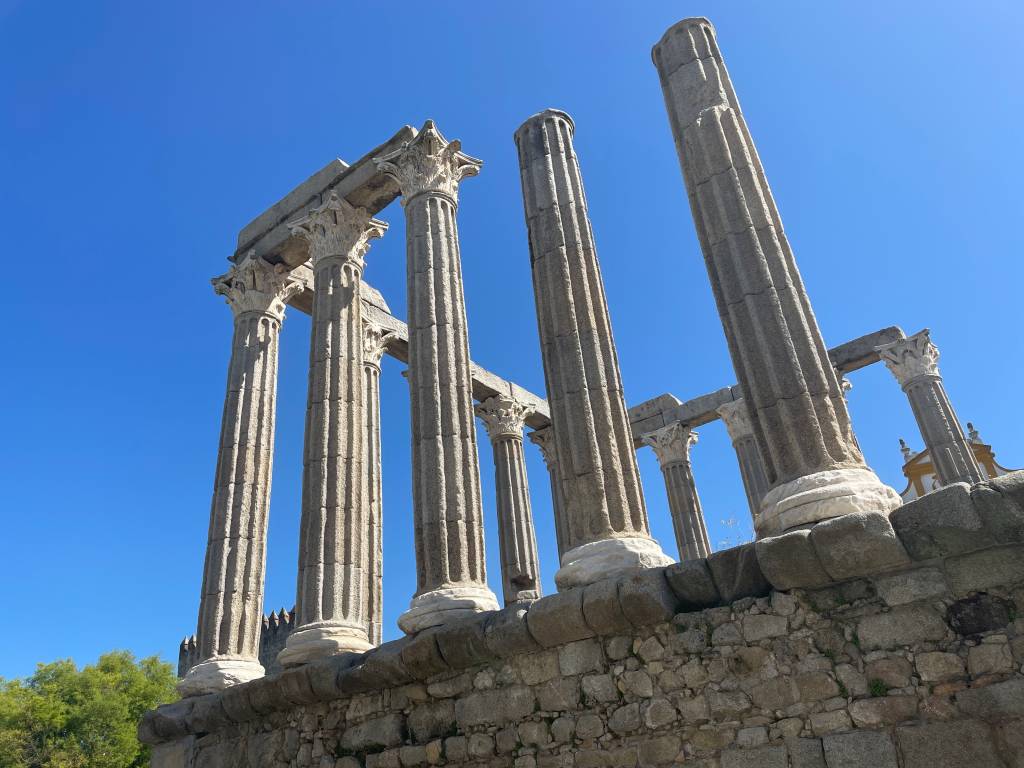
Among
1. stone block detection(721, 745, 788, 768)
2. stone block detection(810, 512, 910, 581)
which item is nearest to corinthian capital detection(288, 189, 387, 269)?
stone block detection(810, 512, 910, 581)

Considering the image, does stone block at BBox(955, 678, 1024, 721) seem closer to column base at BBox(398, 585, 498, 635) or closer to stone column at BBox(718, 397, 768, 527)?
column base at BBox(398, 585, 498, 635)

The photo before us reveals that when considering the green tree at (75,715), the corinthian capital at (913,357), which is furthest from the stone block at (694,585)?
the green tree at (75,715)

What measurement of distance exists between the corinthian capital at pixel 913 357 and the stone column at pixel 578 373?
12597mm

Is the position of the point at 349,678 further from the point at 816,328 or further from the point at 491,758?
the point at 816,328

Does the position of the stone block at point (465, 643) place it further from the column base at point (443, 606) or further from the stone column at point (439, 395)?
the stone column at point (439, 395)

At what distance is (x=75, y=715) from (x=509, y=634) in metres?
30.7

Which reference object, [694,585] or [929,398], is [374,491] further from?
[929,398]

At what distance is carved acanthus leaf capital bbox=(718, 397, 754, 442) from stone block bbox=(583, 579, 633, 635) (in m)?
16.1

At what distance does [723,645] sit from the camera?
705 cm

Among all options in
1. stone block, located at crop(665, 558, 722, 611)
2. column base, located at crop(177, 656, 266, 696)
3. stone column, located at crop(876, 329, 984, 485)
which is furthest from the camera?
stone column, located at crop(876, 329, 984, 485)

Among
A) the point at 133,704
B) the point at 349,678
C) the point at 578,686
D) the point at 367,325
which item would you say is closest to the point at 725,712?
the point at 578,686

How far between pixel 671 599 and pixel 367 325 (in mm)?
12979

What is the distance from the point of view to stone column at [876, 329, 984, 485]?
18.9 metres

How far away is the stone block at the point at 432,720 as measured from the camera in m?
8.88
